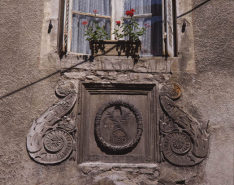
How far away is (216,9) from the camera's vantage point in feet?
16.3

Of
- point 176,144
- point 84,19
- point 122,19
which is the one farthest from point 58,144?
point 122,19

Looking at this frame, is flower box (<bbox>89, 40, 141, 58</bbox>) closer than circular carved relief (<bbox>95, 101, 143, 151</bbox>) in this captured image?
No

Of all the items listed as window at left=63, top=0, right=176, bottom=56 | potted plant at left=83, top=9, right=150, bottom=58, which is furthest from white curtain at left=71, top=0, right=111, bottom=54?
potted plant at left=83, top=9, right=150, bottom=58

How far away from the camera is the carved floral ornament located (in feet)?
14.6

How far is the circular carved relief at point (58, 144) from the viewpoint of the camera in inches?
175

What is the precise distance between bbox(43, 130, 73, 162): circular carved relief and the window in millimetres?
1250

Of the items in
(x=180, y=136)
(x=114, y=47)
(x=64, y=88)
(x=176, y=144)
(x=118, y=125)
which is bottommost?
(x=176, y=144)

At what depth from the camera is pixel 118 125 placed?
461 cm

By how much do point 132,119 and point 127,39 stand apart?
1336mm

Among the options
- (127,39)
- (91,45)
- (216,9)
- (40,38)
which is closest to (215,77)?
(216,9)

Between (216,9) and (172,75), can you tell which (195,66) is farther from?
(216,9)

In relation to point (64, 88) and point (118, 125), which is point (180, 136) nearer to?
point (118, 125)

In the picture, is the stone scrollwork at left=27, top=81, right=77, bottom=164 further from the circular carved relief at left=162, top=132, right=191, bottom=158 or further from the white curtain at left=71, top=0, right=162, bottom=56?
the circular carved relief at left=162, top=132, right=191, bottom=158

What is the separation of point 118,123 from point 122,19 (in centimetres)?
171
